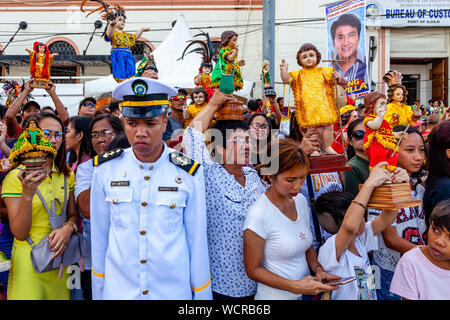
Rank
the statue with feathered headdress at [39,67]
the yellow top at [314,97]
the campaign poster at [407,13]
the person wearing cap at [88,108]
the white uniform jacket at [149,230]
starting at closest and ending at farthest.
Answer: the white uniform jacket at [149,230], the yellow top at [314,97], the statue with feathered headdress at [39,67], the person wearing cap at [88,108], the campaign poster at [407,13]

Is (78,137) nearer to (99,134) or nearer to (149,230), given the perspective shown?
(99,134)

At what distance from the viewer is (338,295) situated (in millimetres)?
2277

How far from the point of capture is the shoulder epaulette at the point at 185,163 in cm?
218

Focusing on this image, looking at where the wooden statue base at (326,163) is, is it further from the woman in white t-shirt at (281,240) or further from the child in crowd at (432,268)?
the child in crowd at (432,268)

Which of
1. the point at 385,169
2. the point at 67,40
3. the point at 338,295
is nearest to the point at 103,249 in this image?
the point at 338,295

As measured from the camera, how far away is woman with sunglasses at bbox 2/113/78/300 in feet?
7.64

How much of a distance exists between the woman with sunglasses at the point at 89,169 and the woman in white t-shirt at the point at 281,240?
3.87ft

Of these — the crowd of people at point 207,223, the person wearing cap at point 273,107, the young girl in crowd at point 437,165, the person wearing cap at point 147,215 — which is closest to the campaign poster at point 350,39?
the person wearing cap at point 273,107

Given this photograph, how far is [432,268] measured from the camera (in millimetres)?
2217

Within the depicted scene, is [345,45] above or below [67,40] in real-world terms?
below

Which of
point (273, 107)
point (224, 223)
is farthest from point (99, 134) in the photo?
point (273, 107)

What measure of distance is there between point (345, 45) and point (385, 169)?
8.68m

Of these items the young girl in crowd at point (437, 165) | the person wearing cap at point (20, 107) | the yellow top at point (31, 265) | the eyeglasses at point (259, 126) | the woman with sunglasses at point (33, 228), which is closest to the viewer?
the woman with sunglasses at point (33, 228)
